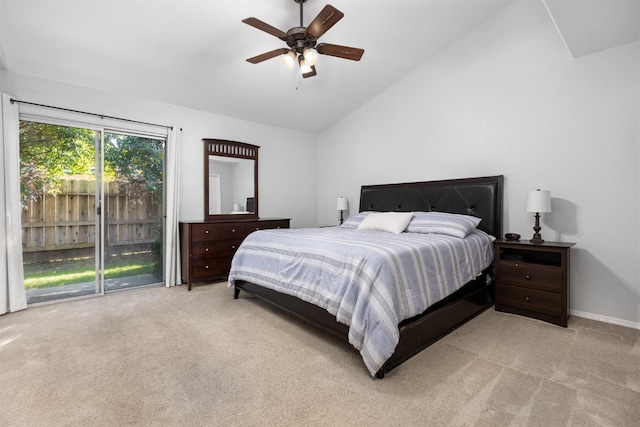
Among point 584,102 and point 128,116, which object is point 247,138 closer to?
point 128,116

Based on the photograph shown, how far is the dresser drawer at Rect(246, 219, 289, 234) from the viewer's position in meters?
4.32

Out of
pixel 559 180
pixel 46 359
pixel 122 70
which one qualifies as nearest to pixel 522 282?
pixel 559 180

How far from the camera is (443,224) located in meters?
3.18

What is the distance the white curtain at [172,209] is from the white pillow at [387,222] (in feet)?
8.22

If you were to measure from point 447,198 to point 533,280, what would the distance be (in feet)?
4.47

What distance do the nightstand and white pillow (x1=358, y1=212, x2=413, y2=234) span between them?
0.95 m

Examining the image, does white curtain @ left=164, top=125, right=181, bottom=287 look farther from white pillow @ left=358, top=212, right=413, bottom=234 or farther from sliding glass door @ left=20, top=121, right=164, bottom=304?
white pillow @ left=358, top=212, right=413, bottom=234

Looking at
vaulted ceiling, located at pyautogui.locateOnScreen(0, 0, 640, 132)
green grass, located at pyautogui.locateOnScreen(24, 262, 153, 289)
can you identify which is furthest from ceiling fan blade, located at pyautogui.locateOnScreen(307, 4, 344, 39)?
green grass, located at pyautogui.locateOnScreen(24, 262, 153, 289)

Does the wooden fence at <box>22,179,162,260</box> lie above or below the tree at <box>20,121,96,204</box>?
below

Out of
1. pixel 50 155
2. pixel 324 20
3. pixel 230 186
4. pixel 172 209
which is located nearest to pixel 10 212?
pixel 50 155

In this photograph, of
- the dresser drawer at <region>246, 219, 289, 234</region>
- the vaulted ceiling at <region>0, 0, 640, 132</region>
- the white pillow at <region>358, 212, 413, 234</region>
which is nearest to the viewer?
the vaulted ceiling at <region>0, 0, 640, 132</region>

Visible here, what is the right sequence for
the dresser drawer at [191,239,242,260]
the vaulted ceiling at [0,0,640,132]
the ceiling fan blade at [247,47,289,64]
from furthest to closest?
the dresser drawer at [191,239,242,260], the ceiling fan blade at [247,47,289,64], the vaulted ceiling at [0,0,640,132]

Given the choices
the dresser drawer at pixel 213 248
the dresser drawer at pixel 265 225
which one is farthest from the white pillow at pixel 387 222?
the dresser drawer at pixel 213 248

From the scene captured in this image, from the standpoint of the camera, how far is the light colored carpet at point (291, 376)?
1537 mm
